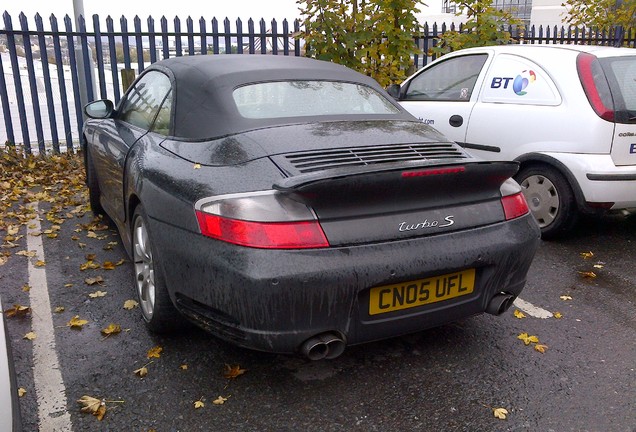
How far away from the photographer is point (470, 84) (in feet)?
18.3

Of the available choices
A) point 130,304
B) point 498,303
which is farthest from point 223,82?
point 498,303

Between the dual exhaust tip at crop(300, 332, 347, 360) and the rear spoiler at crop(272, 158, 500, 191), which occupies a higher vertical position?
the rear spoiler at crop(272, 158, 500, 191)

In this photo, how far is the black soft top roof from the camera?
3145 millimetres

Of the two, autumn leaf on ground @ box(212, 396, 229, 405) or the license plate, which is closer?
the license plate

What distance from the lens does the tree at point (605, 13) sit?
1082 cm

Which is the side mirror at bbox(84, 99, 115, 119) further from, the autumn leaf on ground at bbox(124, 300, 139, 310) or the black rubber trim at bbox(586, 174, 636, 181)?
the black rubber trim at bbox(586, 174, 636, 181)

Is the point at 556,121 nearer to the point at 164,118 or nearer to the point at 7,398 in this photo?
the point at 164,118

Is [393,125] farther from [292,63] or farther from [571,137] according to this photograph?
[571,137]

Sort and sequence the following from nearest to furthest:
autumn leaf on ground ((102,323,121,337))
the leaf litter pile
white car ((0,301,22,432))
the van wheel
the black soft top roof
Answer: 1. white car ((0,301,22,432))
2. the leaf litter pile
3. the black soft top roof
4. autumn leaf on ground ((102,323,121,337))
5. the van wheel

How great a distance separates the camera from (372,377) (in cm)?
285

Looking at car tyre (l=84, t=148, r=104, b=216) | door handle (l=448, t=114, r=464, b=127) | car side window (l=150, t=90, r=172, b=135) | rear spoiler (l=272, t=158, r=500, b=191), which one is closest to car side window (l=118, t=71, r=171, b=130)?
car side window (l=150, t=90, r=172, b=135)

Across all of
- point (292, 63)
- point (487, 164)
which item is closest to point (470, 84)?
point (292, 63)

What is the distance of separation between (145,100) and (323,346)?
244 cm

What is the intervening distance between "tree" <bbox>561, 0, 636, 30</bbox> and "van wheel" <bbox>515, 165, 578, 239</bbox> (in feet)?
25.5
